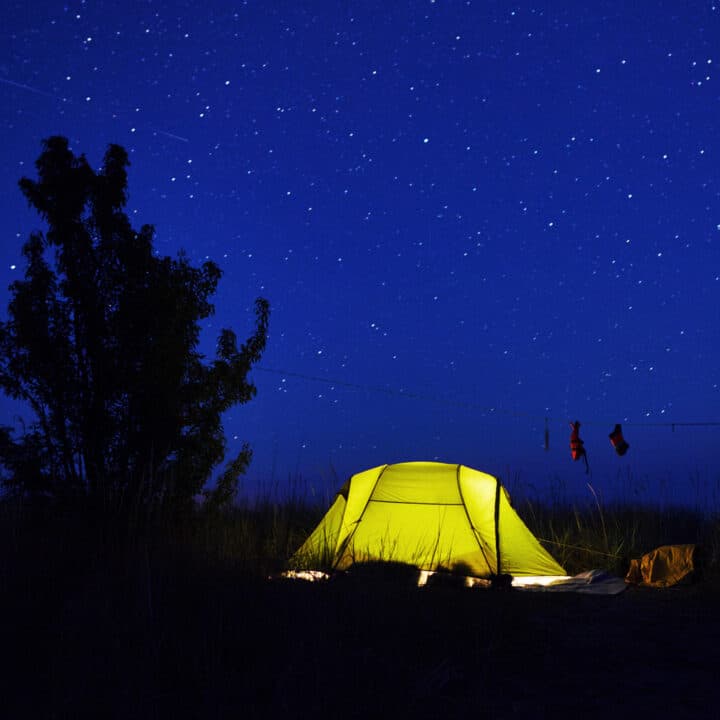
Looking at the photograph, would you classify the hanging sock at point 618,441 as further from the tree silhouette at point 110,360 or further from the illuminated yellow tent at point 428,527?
the tree silhouette at point 110,360

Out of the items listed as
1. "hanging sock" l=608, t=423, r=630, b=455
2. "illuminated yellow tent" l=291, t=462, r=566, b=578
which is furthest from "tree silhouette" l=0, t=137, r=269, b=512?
"hanging sock" l=608, t=423, r=630, b=455

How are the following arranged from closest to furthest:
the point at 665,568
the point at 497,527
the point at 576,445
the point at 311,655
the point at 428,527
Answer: the point at 311,655, the point at 665,568, the point at 497,527, the point at 428,527, the point at 576,445

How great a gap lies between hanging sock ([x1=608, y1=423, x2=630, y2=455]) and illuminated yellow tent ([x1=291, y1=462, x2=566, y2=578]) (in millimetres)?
3724

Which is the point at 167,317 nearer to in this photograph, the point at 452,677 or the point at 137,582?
the point at 137,582

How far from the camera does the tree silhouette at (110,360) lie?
27.1 feet

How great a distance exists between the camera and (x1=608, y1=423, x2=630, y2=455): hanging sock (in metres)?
11.5

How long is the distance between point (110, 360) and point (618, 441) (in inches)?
304

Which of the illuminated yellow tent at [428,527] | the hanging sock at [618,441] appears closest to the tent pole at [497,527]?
the illuminated yellow tent at [428,527]

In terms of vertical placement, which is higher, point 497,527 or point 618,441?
point 618,441

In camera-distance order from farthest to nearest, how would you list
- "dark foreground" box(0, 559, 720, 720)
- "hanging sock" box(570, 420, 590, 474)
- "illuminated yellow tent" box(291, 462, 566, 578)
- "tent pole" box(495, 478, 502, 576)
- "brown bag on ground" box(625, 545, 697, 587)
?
"hanging sock" box(570, 420, 590, 474) → "illuminated yellow tent" box(291, 462, 566, 578) → "tent pole" box(495, 478, 502, 576) → "brown bag on ground" box(625, 545, 697, 587) → "dark foreground" box(0, 559, 720, 720)

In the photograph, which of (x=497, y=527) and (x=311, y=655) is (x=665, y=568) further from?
(x=311, y=655)

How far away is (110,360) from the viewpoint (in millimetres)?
8539

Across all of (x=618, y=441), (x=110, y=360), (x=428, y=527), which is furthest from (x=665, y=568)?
(x=110, y=360)

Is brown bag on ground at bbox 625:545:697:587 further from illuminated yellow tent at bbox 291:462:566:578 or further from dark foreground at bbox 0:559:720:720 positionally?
dark foreground at bbox 0:559:720:720
